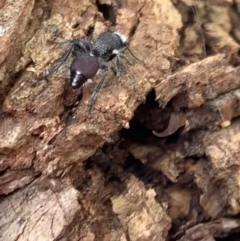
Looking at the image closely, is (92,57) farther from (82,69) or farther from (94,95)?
(94,95)

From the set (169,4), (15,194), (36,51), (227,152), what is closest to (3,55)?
(36,51)

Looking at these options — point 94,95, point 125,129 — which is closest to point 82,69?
point 94,95

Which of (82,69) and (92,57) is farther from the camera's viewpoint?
(92,57)

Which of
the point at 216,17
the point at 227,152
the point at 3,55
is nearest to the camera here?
the point at 3,55

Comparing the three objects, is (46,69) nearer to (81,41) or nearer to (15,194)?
(81,41)
